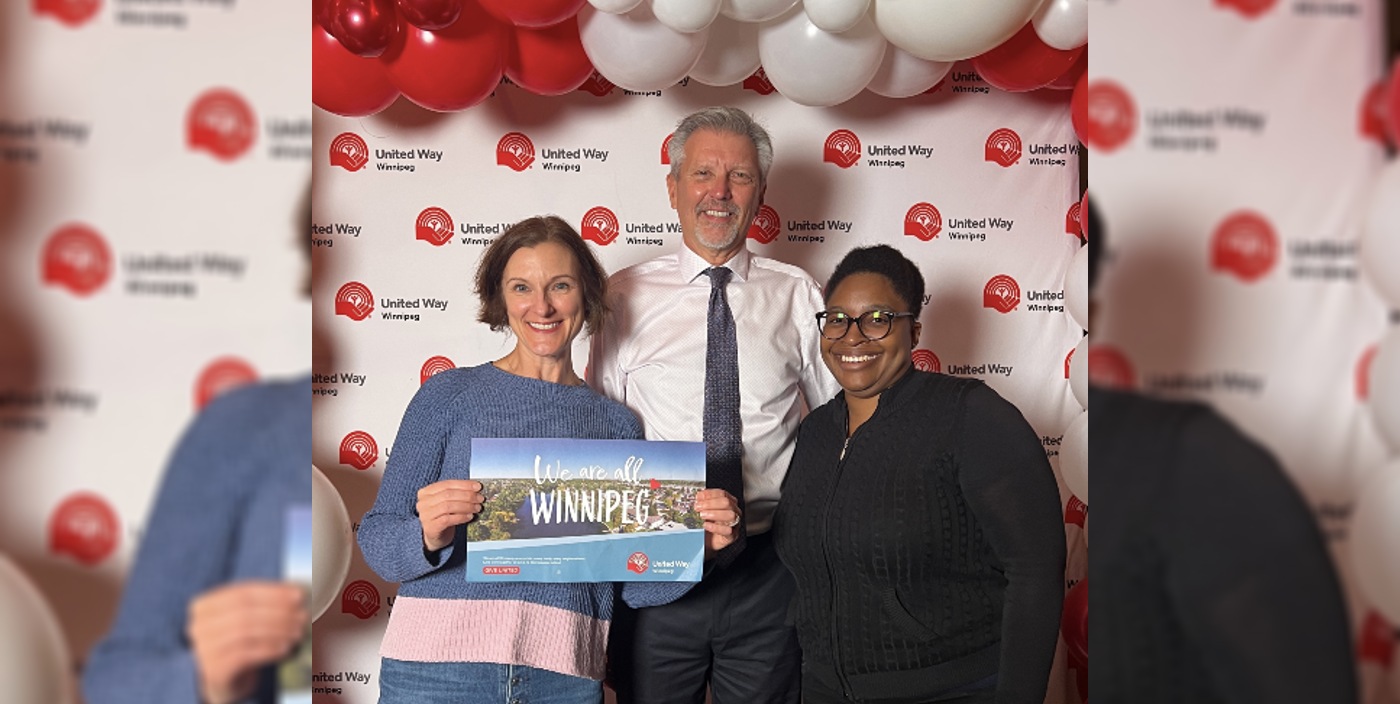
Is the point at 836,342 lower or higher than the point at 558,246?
lower

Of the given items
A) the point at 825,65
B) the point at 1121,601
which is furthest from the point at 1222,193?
the point at 825,65

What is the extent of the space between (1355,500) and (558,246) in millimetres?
1587

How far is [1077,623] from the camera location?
2.97 meters

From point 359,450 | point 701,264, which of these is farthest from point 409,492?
point 359,450

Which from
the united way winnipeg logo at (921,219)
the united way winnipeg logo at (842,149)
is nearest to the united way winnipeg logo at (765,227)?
the united way winnipeg logo at (842,149)

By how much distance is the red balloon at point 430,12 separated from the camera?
2291mm

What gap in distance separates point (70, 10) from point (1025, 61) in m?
2.11

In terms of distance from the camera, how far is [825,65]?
2494 millimetres

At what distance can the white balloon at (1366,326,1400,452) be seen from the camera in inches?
45.3

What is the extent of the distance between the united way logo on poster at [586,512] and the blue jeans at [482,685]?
0.60 ft

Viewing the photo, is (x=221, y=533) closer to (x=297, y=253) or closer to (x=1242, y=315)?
(x=297, y=253)

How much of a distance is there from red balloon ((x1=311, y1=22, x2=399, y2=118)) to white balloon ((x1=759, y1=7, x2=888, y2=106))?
2.98ft

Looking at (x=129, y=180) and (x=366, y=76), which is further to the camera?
(x=366, y=76)

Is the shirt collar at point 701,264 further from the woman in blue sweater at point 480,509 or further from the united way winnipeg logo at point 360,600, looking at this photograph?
the united way winnipeg logo at point 360,600
